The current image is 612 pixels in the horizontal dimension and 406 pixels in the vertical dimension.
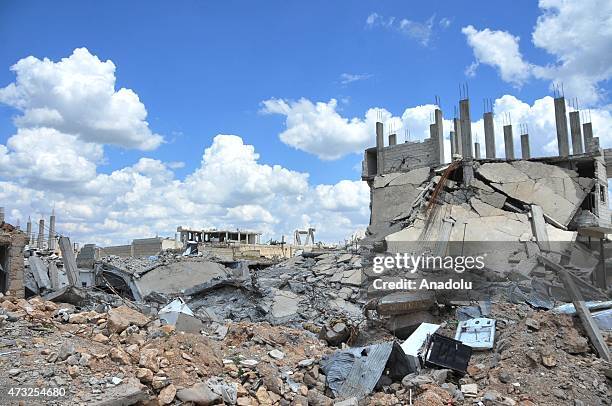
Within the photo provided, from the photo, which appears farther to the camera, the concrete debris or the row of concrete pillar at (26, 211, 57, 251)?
the row of concrete pillar at (26, 211, 57, 251)

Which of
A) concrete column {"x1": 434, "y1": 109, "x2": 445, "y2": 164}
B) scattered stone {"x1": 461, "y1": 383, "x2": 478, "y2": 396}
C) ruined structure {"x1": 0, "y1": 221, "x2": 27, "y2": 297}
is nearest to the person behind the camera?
scattered stone {"x1": 461, "y1": 383, "x2": 478, "y2": 396}

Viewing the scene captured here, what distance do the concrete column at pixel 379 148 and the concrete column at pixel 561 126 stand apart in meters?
6.34

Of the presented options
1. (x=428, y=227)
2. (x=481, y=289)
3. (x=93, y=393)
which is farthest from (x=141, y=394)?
(x=428, y=227)

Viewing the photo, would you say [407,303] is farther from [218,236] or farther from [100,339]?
[218,236]

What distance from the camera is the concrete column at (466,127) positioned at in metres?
17.7

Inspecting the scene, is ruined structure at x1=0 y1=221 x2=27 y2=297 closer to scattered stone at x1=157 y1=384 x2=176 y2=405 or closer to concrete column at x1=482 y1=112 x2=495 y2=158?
scattered stone at x1=157 y1=384 x2=176 y2=405

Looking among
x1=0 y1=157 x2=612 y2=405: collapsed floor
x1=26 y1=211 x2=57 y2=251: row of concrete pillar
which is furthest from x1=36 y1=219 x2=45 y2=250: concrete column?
x1=0 y1=157 x2=612 y2=405: collapsed floor

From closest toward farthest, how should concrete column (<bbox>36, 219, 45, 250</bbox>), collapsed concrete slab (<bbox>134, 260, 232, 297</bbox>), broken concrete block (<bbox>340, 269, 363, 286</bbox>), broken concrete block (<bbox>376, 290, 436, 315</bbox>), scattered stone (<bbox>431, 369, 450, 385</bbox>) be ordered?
1. scattered stone (<bbox>431, 369, 450, 385</bbox>)
2. broken concrete block (<bbox>376, 290, 436, 315</bbox>)
3. broken concrete block (<bbox>340, 269, 363, 286</bbox>)
4. collapsed concrete slab (<bbox>134, 260, 232, 297</bbox>)
5. concrete column (<bbox>36, 219, 45, 250</bbox>)

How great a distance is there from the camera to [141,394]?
5.37 metres

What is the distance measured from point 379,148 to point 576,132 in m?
7.05

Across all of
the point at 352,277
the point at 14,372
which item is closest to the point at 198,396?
the point at 14,372

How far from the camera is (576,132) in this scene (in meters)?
16.4

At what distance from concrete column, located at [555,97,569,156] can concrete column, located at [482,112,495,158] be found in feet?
7.13

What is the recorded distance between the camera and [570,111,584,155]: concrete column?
16219mm
